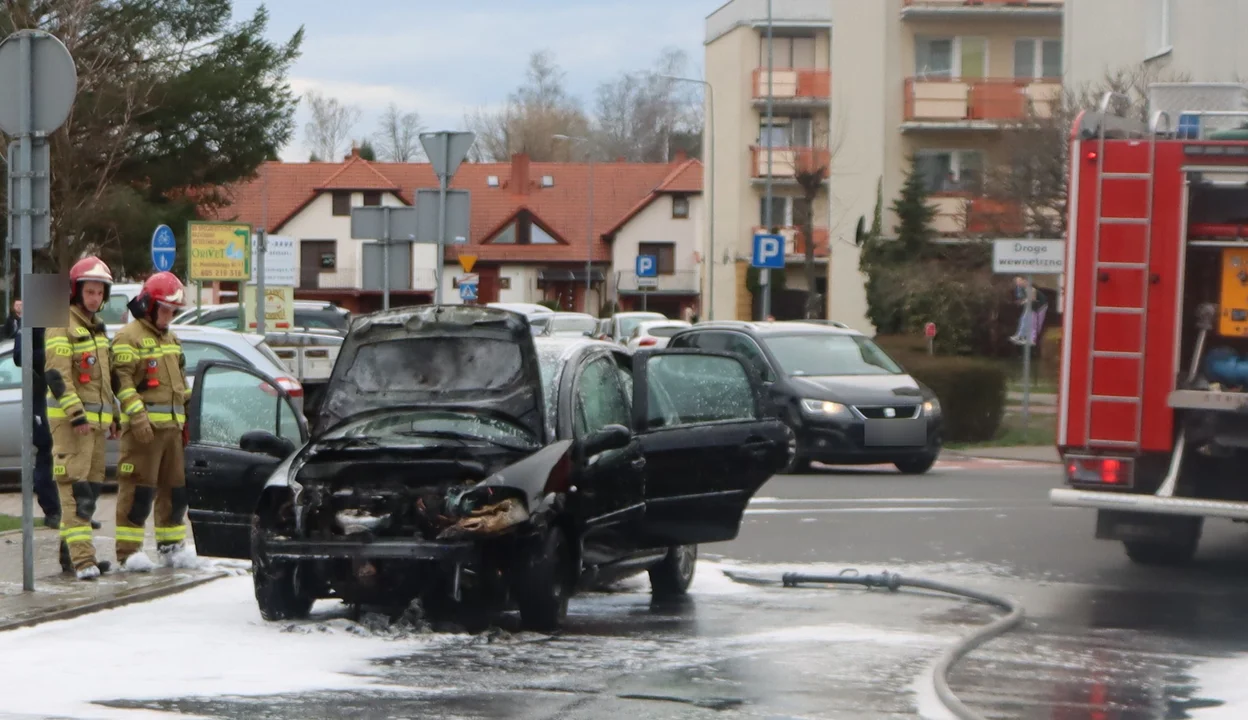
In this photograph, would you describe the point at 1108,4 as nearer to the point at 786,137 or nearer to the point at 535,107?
the point at 786,137

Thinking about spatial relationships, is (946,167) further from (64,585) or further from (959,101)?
(64,585)

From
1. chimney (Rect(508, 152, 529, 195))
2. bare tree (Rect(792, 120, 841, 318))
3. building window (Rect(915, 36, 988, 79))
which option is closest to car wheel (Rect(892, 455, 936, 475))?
bare tree (Rect(792, 120, 841, 318))

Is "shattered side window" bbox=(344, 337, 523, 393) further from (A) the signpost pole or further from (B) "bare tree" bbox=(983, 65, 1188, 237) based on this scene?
(B) "bare tree" bbox=(983, 65, 1188, 237)

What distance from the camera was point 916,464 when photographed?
20.8m

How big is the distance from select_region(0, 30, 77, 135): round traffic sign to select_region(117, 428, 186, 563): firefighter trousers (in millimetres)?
2019

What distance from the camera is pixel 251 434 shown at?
10523 millimetres

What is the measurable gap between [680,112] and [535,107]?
34.1ft

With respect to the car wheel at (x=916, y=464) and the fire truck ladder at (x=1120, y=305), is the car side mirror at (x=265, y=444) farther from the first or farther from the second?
the car wheel at (x=916, y=464)

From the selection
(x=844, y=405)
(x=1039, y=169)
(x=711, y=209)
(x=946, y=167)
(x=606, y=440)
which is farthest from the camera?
(x=711, y=209)

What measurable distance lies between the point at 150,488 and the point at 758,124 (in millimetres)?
54864

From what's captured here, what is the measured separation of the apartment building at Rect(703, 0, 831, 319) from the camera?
6438cm

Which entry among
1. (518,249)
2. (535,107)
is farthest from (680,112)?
(518,249)

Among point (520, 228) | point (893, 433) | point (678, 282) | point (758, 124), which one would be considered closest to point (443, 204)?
point (893, 433)

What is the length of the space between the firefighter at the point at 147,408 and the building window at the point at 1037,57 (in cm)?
4724
